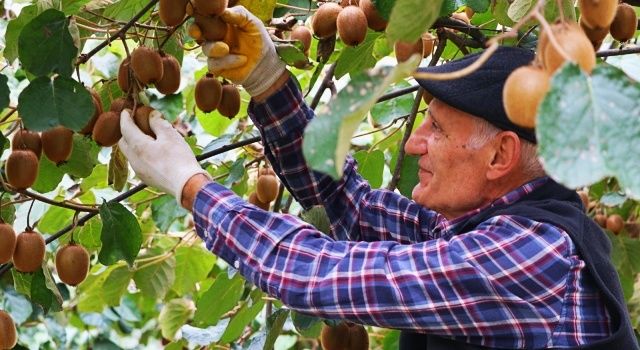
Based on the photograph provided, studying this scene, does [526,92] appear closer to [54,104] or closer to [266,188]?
[54,104]

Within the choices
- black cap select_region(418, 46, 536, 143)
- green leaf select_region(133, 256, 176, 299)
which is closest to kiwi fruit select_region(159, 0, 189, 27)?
black cap select_region(418, 46, 536, 143)

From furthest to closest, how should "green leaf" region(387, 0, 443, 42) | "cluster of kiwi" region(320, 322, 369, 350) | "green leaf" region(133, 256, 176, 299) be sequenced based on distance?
"green leaf" region(133, 256, 176, 299), "cluster of kiwi" region(320, 322, 369, 350), "green leaf" region(387, 0, 443, 42)

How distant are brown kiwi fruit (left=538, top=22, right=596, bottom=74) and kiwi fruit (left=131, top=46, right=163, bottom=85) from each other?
0.86 metres

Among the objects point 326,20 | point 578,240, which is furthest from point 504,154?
point 326,20

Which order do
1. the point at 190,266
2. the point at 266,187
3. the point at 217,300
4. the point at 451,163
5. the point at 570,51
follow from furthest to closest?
the point at 190,266 < the point at 217,300 < the point at 266,187 < the point at 451,163 < the point at 570,51

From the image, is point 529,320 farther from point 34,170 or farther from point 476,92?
point 34,170

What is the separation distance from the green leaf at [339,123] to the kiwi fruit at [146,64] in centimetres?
77

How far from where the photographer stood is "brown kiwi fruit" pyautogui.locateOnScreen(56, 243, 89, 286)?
181cm

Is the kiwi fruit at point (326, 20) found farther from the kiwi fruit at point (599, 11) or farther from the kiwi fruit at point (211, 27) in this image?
the kiwi fruit at point (599, 11)

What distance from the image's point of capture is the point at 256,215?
5.19ft

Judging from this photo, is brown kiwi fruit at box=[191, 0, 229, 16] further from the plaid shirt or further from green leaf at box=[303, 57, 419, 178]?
green leaf at box=[303, 57, 419, 178]

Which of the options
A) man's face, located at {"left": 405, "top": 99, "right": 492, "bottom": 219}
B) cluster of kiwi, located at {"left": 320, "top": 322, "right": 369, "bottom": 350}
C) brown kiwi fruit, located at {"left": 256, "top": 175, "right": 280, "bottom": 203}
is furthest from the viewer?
brown kiwi fruit, located at {"left": 256, "top": 175, "right": 280, "bottom": 203}

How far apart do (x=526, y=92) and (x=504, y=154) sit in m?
0.87

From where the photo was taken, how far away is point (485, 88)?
1.66 m
